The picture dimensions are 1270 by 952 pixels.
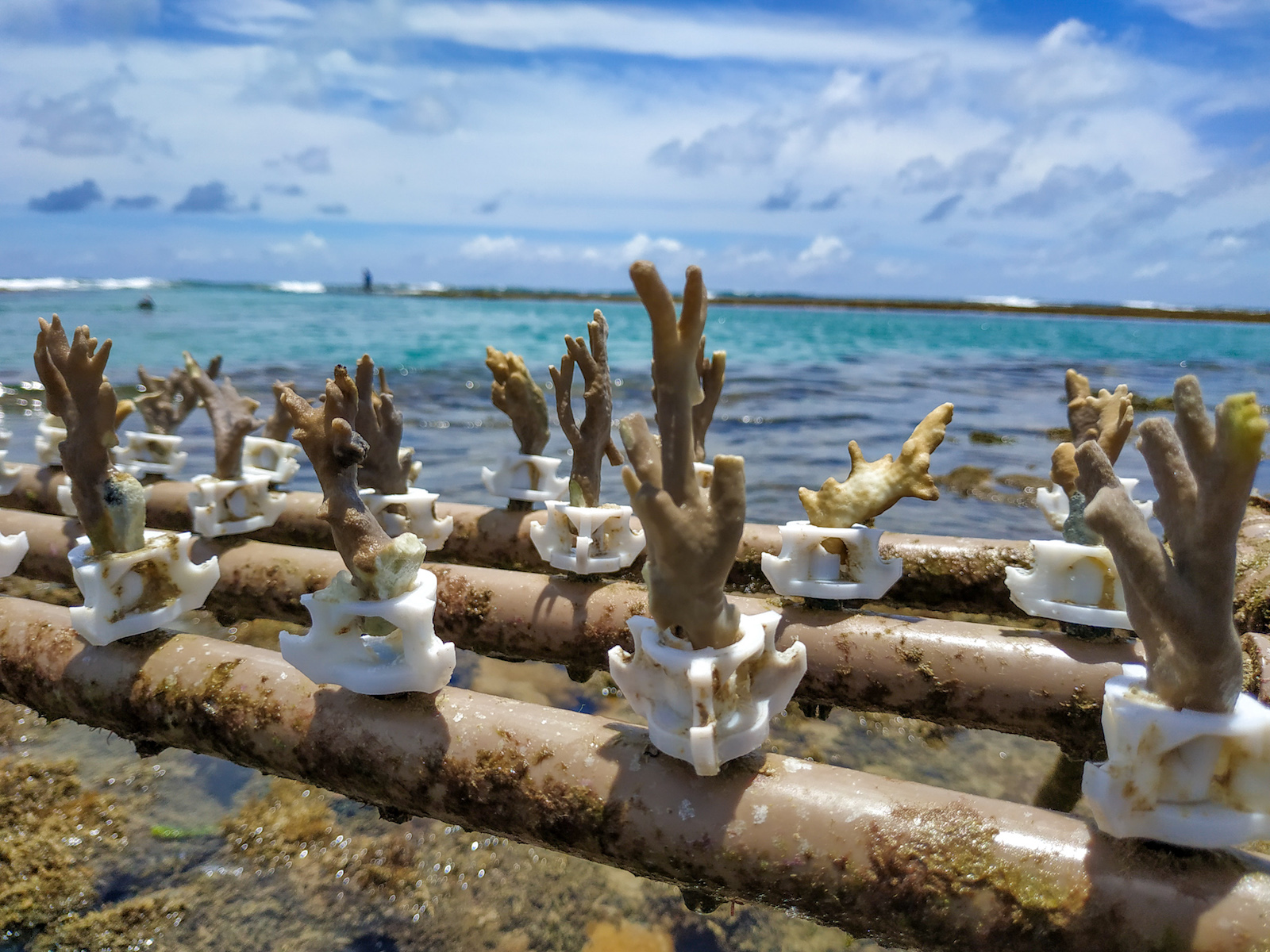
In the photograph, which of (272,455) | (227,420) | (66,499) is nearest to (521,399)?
(227,420)

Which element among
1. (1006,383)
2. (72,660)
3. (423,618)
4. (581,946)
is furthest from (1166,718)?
(1006,383)

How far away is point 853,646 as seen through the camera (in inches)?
119

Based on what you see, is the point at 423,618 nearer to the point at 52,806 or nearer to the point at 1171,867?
the point at 1171,867

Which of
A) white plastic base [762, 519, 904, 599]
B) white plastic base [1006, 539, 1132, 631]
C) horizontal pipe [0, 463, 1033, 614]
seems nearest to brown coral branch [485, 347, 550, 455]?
horizontal pipe [0, 463, 1033, 614]

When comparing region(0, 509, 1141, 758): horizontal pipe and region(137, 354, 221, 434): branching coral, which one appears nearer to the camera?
region(0, 509, 1141, 758): horizontal pipe

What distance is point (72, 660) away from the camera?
292 cm

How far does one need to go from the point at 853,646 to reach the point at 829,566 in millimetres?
323

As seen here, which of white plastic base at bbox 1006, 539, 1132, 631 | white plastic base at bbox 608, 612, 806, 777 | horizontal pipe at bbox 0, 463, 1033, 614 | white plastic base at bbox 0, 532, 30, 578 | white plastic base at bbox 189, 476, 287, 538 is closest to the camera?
white plastic base at bbox 608, 612, 806, 777

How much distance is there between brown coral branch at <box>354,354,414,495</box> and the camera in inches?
152

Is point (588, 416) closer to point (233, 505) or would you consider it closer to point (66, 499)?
point (233, 505)

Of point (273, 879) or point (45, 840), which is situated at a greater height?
point (45, 840)

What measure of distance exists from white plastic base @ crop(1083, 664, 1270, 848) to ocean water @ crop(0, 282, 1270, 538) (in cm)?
691

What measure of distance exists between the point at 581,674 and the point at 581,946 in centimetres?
114

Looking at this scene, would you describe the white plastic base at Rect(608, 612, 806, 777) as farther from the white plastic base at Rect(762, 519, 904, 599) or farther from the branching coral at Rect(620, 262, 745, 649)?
the white plastic base at Rect(762, 519, 904, 599)
